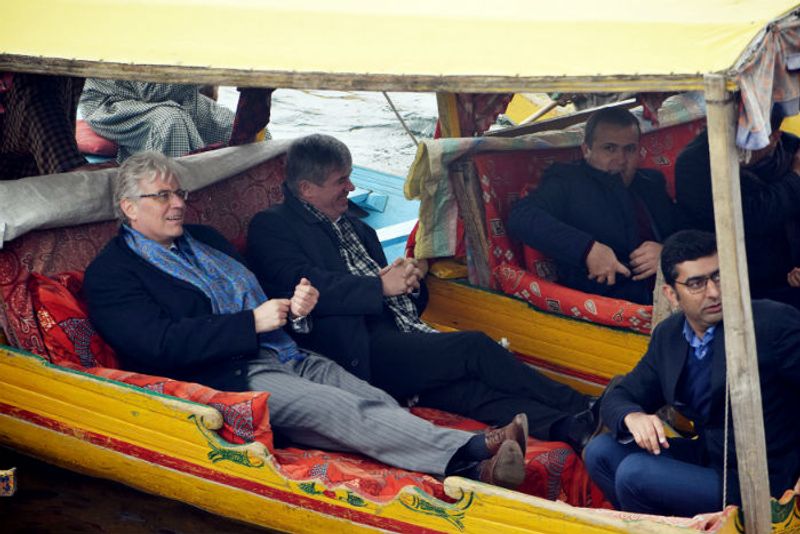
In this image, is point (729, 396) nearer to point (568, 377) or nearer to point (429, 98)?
point (568, 377)

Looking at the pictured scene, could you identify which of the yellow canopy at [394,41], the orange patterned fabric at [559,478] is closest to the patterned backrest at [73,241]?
the yellow canopy at [394,41]

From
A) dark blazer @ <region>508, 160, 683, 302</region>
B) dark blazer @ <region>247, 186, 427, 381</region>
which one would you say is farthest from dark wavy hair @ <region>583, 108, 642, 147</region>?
dark blazer @ <region>247, 186, 427, 381</region>

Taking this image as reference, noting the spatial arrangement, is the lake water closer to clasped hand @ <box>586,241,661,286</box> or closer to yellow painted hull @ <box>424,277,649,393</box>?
yellow painted hull @ <box>424,277,649,393</box>

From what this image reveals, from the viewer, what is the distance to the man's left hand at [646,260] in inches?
208

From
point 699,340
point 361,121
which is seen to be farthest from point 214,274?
point 361,121

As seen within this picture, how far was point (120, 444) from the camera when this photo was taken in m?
4.51

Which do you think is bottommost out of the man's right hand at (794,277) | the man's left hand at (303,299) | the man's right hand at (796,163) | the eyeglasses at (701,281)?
the man's left hand at (303,299)

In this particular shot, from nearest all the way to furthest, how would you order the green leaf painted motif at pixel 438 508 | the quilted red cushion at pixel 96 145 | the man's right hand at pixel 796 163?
the green leaf painted motif at pixel 438 508, the man's right hand at pixel 796 163, the quilted red cushion at pixel 96 145

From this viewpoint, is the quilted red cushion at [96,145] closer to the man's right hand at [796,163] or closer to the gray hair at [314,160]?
the gray hair at [314,160]

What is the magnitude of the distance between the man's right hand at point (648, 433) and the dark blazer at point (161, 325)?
1.46 m

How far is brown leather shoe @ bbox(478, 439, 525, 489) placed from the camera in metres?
4.05

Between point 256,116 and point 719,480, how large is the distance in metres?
2.99

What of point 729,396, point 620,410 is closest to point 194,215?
point 620,410

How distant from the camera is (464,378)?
497 cm
